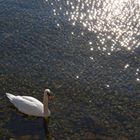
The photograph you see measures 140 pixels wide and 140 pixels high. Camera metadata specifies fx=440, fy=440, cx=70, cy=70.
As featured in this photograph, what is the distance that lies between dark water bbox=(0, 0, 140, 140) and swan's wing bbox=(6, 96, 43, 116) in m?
0.31

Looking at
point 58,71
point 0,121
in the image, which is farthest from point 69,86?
point 0,121

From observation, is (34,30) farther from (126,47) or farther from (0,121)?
(0,121)

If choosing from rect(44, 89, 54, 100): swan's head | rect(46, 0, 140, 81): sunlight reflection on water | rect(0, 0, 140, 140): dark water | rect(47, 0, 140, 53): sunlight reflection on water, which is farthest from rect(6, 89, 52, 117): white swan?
rect(47, 0, 140, 53): sunlight reflection on water

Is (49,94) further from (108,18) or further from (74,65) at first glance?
(108,18)

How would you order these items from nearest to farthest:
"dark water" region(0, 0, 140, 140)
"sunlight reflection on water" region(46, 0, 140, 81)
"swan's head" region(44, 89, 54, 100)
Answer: "dark water" region(0, 0, 140, 140), "swan's head" region(44, 89, 54, 100), "sunlight reflection on water" region(46, 0, 140, 81)

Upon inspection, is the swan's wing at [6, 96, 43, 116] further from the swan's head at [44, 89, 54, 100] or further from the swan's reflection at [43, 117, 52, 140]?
the swan's head at [44, 89, 54, 100]

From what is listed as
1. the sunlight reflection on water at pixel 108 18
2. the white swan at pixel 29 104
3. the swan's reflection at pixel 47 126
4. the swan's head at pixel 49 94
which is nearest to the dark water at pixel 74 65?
the sunlight reflection on water at pixel 108 18

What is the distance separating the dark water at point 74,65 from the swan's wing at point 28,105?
0.31 meters

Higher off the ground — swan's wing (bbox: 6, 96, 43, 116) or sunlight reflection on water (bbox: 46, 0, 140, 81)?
sunlight reflection on water (bbox: 46, 0, 140, 81)

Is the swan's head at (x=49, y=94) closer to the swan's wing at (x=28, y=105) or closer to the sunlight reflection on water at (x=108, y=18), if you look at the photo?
the swan's wing at (x=28, y=105)

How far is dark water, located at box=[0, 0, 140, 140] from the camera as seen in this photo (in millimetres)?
20609

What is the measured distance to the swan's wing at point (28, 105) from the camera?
69.8ft

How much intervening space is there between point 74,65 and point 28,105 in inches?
177

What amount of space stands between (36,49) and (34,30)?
2304 millimetres
